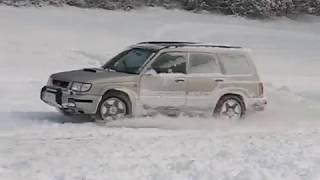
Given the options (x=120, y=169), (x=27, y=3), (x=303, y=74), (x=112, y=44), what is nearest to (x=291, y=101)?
(x=303, y=74)

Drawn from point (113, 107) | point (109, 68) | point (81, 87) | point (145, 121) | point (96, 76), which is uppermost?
point (109, 68)

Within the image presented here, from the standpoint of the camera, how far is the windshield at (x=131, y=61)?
45.3ft

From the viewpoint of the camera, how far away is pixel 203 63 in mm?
14391

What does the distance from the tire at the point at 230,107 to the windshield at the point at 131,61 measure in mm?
1850

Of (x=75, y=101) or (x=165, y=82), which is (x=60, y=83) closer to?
(x=75, y=101)

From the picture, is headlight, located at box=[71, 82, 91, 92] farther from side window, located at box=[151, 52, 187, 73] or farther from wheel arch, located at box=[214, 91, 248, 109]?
wheel arch, located at box=[214, 91, 248, 109]

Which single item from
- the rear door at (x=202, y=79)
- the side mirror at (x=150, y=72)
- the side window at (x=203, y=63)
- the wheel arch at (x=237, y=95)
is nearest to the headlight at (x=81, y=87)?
the side mirror at (x=150, y=72)

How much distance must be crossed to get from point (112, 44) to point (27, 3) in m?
5.70

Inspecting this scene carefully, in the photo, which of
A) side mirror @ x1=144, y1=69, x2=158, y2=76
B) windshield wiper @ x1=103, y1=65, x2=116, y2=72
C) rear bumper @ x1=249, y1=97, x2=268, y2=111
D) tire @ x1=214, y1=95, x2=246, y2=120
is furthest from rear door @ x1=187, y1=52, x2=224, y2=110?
windshield wiper @ x1=103, y1=65, x2=116, y2=72

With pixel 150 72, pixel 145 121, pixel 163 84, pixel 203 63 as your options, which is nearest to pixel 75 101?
pixel 145 121

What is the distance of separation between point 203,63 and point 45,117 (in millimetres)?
3369

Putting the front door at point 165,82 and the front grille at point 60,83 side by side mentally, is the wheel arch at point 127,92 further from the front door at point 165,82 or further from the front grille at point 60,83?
the front grille at point 60,83

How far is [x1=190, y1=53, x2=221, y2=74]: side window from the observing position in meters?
Result: 14.2

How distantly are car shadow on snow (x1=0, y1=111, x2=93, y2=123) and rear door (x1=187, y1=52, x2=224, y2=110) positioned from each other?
6.88 feet
